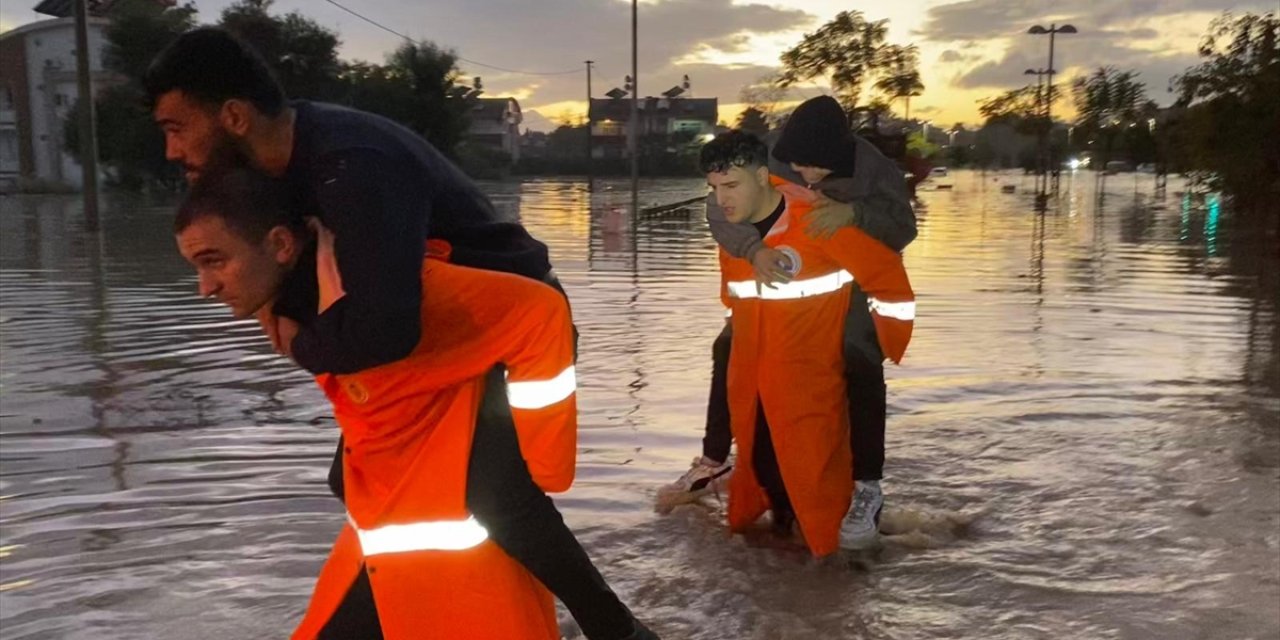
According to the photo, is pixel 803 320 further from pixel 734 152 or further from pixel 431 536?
pixel 431 536

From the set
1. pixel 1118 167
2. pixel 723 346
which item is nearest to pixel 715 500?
pixel 723 346

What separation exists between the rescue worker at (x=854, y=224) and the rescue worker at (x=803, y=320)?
0.04 meters

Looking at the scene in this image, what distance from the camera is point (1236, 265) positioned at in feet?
55.8

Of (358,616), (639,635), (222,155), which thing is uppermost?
(222,155)

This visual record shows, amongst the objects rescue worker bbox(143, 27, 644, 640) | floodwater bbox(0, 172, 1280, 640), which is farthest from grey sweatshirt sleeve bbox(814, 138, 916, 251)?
rescue worker bbox(143, 27, 644, 640)

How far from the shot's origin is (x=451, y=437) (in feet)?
8.21

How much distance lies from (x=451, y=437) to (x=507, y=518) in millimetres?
216

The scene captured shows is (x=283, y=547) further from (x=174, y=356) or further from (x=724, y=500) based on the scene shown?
(x=174, y=356)

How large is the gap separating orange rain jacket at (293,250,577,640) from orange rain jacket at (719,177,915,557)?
1991 millimetres

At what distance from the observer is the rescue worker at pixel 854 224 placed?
4.38 metres

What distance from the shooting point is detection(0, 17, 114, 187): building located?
5984 cm

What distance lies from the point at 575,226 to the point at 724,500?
2088cm

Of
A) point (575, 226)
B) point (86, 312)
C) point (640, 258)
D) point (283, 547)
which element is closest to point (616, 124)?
point (575, 226)

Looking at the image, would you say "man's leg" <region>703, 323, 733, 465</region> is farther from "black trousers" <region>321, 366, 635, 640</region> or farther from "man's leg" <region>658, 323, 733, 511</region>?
"black trousers" <region>321, 366, 635, 640</region>
